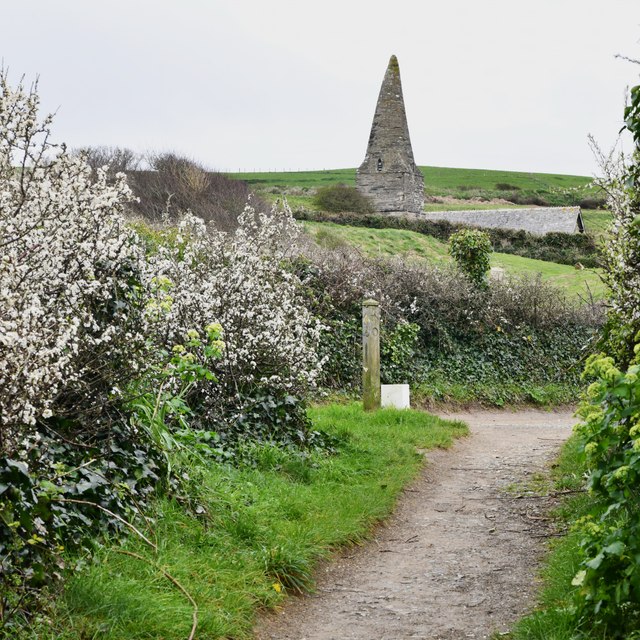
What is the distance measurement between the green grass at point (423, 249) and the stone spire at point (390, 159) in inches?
279

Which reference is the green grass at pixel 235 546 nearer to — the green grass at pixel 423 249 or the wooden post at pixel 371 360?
the wooden post at pixel 371 360

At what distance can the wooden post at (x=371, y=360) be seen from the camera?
13.1 m

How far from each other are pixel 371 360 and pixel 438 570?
6.80m

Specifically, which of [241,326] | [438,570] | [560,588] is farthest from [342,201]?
[560,588]

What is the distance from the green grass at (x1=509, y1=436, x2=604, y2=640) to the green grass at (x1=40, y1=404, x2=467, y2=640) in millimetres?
1706

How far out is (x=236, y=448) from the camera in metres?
8.41

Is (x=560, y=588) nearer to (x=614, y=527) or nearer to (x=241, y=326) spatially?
(x=614, y=527)

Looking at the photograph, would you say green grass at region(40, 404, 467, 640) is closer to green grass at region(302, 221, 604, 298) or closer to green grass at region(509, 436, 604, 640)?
green grass at region(509, 436, 604, 640)

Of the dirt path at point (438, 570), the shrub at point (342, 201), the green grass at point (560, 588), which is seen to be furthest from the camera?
the shrub at point (342, 201)

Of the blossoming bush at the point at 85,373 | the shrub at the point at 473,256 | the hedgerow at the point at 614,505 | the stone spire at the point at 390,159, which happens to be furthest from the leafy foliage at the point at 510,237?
the hedgerow at the point at 614,505

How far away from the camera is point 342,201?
47312mm

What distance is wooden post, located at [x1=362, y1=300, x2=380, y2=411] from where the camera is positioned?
13133mm

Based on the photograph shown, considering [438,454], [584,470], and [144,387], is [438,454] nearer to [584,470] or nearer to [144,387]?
[584,470]

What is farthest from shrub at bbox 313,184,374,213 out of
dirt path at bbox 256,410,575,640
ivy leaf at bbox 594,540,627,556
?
ivy leaf at bbox 594,540,627,556
